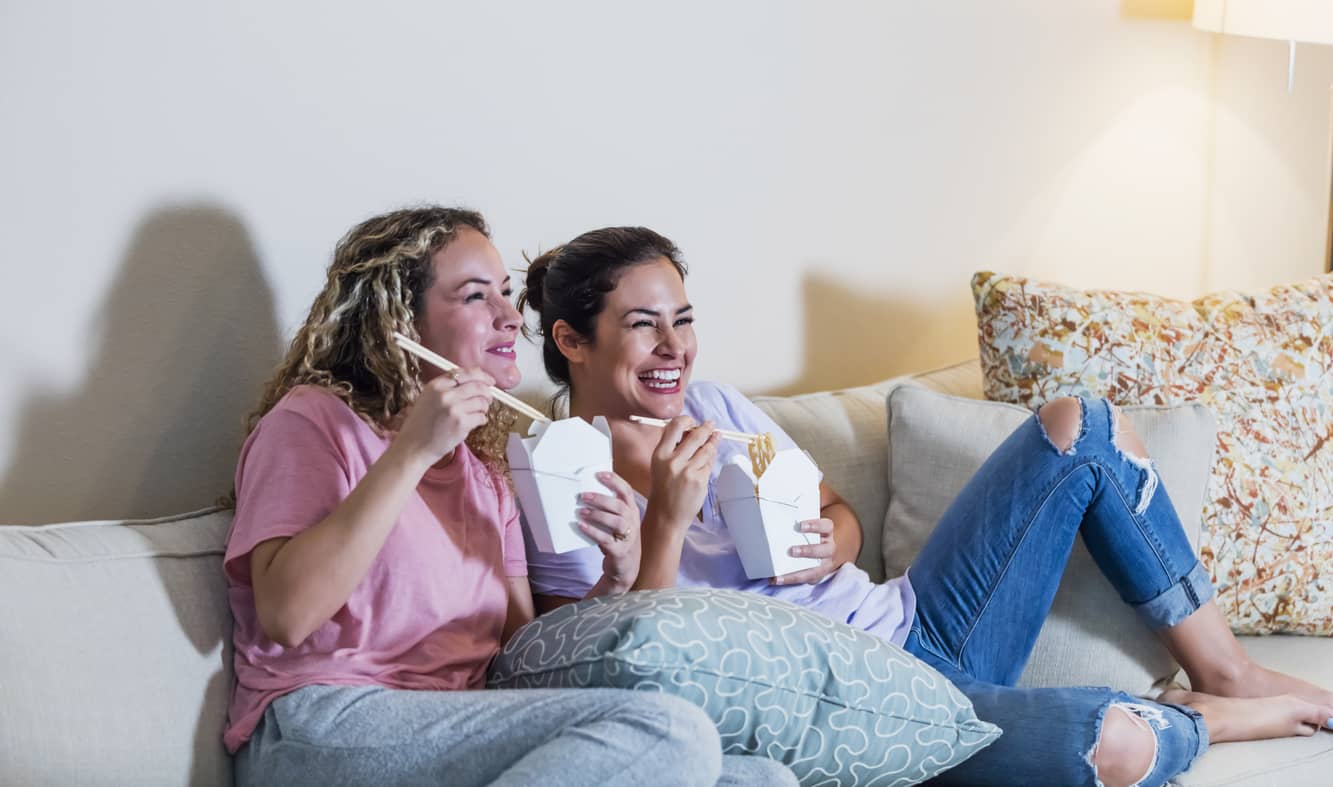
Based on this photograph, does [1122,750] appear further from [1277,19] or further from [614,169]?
[1277,19]

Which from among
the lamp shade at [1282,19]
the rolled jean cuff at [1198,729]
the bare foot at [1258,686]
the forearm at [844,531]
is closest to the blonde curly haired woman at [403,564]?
the forearm at [844,531]

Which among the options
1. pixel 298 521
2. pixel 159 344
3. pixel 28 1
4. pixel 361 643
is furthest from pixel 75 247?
pixel 361 643

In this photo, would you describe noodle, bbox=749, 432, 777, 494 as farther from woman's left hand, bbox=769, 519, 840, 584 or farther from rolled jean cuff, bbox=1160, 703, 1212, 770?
rolled jean cuff, bbox=1160, 703, 1212, 770

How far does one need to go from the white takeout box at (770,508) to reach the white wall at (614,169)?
0.58m

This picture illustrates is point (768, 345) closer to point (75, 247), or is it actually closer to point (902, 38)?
point (902, 38)

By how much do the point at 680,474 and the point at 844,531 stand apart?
16.3 inches

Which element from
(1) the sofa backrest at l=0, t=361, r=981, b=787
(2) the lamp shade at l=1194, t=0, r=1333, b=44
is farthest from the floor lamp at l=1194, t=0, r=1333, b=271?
(1) the sofa backrest at l=0, t=361, r=981, b=787

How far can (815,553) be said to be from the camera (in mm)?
1792

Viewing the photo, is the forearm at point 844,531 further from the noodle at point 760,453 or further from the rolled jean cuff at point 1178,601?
the rolled jean cuff at point 1178,601

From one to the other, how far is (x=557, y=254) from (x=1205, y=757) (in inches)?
42.5

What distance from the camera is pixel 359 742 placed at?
1392 millimetres

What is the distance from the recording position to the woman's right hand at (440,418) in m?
1.46

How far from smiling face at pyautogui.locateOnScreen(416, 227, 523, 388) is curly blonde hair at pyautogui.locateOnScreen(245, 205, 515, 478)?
0.6 inches

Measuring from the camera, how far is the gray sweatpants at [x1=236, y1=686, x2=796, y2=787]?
1283 mm
